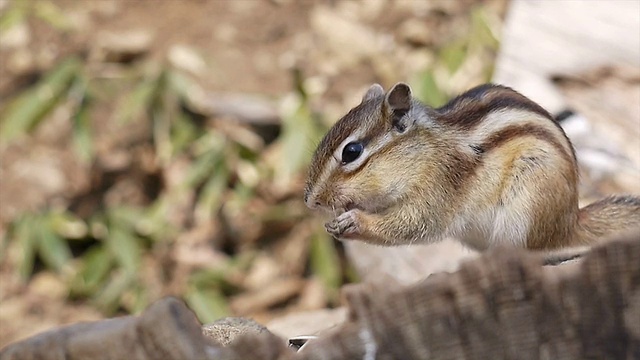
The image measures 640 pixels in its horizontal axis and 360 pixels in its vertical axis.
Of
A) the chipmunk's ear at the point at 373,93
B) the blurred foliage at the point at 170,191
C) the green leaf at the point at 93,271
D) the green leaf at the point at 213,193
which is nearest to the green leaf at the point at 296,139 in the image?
the blurred foliage at the point at 170,191

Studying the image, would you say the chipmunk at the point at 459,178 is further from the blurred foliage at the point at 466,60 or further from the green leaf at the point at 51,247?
the green leaf at the point at 51,247

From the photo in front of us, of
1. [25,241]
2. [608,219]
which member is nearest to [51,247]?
[25,241]

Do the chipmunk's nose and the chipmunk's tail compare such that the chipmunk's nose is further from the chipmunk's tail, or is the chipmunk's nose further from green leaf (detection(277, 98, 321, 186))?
green leaf (detection(277, 98, 321, 186))

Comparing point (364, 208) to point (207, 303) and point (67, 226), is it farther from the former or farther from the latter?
point (67, 226)

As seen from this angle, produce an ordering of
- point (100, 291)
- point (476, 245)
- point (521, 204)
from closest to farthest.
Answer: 1. point (521, 204)
2. point (476, 245)
3. point (100, 291)

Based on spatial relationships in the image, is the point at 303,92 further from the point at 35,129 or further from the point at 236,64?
the point at 35,129

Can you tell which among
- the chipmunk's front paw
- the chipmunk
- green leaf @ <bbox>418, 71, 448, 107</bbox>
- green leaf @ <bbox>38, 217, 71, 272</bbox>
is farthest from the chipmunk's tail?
green leaf @ <bbox>38, 217, 71, 272</bbox>

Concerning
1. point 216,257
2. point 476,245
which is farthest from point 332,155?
point 216,257
